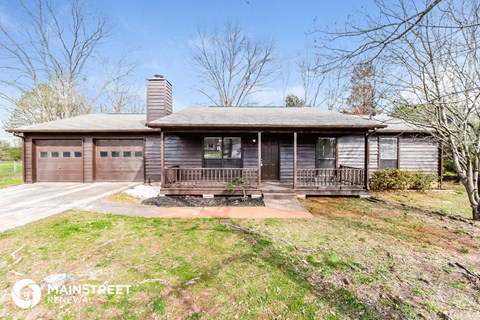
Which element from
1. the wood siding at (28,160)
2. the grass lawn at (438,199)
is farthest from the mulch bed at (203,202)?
the wood siding at (28,160)

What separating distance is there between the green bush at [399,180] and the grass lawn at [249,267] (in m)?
4.69

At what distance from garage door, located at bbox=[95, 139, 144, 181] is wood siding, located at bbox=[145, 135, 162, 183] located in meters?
0.33

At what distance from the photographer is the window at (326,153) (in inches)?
400

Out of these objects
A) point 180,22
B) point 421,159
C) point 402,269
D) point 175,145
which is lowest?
point 402,269

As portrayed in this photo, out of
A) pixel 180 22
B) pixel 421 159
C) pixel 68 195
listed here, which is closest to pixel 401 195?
pixel 421 159

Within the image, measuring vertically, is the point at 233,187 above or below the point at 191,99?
below

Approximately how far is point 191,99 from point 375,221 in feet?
72.0

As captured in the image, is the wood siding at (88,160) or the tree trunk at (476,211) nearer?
the tree trunk at (476,211)

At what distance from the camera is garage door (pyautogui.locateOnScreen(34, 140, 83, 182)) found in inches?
409

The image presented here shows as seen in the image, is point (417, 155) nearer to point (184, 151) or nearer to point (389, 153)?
point (389, 153)

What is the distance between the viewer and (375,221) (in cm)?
536

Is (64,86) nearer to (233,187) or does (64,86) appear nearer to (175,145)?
(175,145)

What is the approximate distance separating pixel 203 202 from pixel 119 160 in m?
5.96

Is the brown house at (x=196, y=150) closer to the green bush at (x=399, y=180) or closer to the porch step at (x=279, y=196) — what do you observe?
the green bush at (x=399, y=180)
